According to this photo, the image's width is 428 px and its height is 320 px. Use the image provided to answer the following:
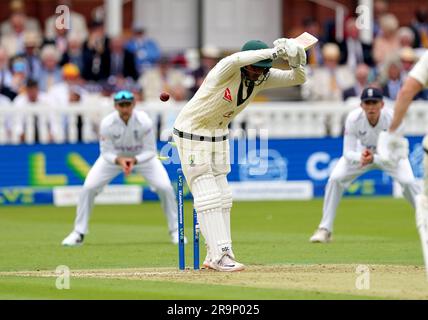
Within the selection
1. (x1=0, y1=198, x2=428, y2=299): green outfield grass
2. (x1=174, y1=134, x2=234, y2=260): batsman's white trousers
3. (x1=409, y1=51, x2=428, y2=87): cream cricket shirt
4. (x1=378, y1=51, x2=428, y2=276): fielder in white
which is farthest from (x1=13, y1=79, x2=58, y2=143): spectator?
(x1=409, y1=51, x2=428, y2=87): cream cricket shirt

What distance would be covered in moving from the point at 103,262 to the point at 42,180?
26.7 ft

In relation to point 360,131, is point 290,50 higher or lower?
higher

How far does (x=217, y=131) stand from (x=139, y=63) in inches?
504

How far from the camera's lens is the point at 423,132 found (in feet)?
74.6

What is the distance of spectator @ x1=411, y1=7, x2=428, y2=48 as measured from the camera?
25.9 metres

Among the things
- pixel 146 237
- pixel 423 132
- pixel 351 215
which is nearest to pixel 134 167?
pixel 146 237

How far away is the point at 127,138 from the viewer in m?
15.7

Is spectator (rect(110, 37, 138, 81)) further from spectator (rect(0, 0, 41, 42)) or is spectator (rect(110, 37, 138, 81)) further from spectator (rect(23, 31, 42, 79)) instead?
spectator (rect(0, 0, 41, 42))

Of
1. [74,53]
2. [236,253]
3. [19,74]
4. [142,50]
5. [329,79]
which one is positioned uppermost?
[142,50]

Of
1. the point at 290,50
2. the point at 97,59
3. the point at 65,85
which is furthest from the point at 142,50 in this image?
the point at 290,50

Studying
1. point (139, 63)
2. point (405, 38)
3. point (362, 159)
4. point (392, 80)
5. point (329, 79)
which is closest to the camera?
point (362, 159)

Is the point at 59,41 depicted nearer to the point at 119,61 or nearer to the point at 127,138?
the point at 119,61

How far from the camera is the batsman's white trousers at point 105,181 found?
50.9ft

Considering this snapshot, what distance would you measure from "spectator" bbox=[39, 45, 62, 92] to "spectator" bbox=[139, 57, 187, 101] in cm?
187
